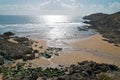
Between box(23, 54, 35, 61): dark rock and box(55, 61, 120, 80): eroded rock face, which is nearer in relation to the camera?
box(55, 61, 120, 80): eroded rock face

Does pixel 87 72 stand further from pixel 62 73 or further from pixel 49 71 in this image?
pixel 49 71

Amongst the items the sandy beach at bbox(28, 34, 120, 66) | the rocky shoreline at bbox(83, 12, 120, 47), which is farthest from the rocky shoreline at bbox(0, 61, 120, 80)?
the rocky shoreline at bbox(83, 12, 120, 47)

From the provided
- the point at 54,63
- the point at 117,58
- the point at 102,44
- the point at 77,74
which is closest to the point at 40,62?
the point at 54,63

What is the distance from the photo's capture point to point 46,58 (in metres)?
55.4

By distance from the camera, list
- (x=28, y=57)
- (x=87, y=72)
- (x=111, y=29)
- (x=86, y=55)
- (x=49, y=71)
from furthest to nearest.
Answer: (x=111, y=29)
(x=86, y=55)
(x=28, y=57)
(x=49, y=71)
(x=87, y=72)

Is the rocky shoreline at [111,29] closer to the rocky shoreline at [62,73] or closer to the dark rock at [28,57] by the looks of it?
the dark rock at [28,57]

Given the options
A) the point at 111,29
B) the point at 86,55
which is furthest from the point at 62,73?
the point at 111,29

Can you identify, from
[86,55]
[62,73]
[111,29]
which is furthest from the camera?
[111,29]

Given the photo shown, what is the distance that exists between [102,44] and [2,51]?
33.0m

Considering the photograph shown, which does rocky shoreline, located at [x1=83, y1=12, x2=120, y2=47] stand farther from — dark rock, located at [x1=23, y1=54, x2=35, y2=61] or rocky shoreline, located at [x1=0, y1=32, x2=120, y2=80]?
rocky shoreline, located at [x1=0, y1=32, x2=120, y2=80]

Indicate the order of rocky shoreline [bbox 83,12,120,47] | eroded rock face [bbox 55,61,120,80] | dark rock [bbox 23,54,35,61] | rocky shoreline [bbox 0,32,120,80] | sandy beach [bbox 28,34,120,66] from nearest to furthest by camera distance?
eroded rock face [bbox 55,61,120,80], rocky shoreline [bbox 0,32,120,80], sandy beach [bbox 28,34,120,66], dark rock [bbox 23,54,35,61], rocky shoreline [bbox 83,12,120,47]

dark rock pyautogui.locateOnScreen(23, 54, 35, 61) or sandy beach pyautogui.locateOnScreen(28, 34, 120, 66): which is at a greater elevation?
dark rock pyautogui.locateOnScreen(23, 54, 35, 61)

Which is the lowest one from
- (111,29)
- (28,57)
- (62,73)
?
(62,73)

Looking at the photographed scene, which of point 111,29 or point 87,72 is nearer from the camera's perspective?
point 87,72
